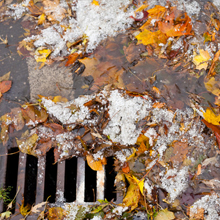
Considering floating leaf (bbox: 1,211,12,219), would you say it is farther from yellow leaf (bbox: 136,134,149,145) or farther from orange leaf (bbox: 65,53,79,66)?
orange leaf (bbox: 65,53,79,66)

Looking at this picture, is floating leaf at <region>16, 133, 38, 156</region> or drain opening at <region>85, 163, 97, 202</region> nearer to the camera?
floating leaf at <region>16, 133, 38, 156</region>

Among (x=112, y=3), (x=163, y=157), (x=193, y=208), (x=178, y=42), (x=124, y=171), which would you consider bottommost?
(x=193, y=208)

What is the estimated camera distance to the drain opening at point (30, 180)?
1.63 metres

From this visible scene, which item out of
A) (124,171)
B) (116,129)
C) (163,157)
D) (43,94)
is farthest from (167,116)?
(43,94)

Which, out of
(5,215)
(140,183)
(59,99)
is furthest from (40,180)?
(140,183)

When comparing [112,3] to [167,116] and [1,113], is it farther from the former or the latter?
[1,113]

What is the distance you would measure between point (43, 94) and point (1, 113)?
0.40 meters

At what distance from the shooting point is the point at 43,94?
1.70 m

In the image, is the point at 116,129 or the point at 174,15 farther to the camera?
the point at 174,15

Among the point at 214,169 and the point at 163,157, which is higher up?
the point at 163,157

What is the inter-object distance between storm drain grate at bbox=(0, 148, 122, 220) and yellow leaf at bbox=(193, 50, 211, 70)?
3.63 feet

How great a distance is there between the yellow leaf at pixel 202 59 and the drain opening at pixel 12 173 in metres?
1.71

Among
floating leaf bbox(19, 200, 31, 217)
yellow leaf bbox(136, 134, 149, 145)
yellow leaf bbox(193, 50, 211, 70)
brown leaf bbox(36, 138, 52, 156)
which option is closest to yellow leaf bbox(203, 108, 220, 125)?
yellow leaf bbox(193, 50, 211, 70)

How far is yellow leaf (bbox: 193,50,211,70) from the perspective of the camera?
5.36 feet
